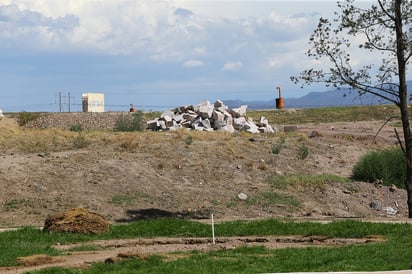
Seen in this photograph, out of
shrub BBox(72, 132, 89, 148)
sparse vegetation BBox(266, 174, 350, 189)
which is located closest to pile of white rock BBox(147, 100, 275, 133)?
shrub BBox(72, 132, 89, 148)

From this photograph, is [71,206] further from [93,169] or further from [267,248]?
[267,248]

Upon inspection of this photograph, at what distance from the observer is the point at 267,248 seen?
1451 centimetres

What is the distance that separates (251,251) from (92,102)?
127 feet

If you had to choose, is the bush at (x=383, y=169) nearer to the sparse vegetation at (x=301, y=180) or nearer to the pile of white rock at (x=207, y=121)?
the sparse vegetation at (x=301, y=180)

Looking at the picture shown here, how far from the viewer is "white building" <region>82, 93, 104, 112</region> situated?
51.1 m

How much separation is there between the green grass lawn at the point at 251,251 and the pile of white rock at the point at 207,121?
17.8 meters

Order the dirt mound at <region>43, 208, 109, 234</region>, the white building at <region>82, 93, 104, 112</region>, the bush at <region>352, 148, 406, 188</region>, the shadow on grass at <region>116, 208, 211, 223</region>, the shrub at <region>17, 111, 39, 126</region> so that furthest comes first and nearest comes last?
the white building at <region>82, 93, 104, 112</region>, the shrub at <region>17, 111, 39, 126</region>, the bush at <region>352, 148, 406, 188</region>, the shadow on grass at <region>116, 208, 211, 223</region>, the dirt mound at <region>43, 208, 109, 234</region>

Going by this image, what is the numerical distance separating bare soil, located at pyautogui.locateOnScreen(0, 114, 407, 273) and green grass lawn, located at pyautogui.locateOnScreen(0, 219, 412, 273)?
9.73 feet

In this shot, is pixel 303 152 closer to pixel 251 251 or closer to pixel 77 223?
pixel 77 223

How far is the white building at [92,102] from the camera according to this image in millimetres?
51062

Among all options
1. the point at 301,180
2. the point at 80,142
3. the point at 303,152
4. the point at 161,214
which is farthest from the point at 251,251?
the point at 303,152

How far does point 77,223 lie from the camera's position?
16.6 metres

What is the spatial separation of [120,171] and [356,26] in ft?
28.5

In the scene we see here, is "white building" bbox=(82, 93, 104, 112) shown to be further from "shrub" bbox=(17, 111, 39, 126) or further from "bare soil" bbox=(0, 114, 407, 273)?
"bare soil" bbox=(0, 114, 407, 273)
